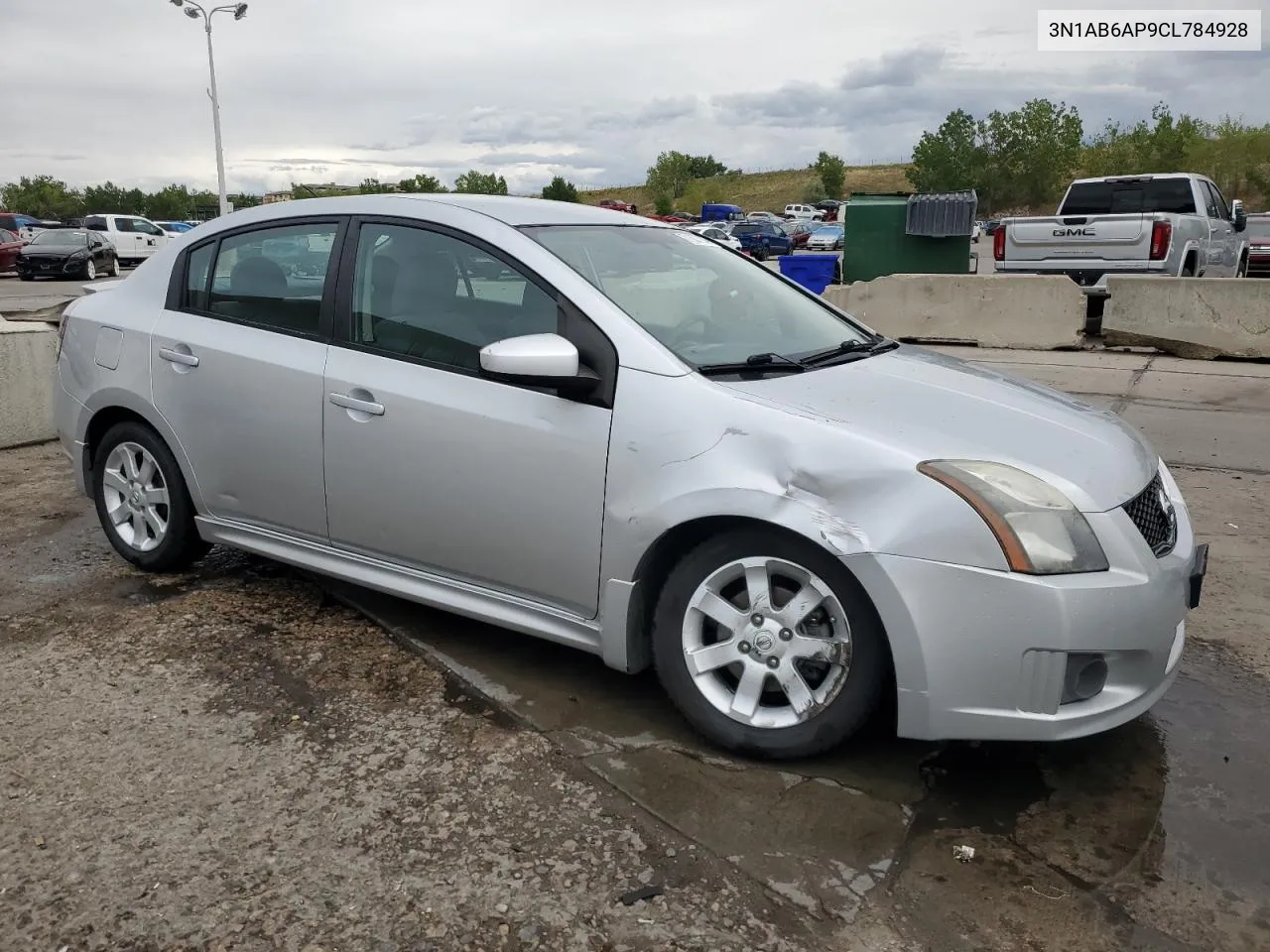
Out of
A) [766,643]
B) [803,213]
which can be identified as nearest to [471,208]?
[766,643]

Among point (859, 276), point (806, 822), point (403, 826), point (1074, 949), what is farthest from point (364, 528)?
point (859, 276)

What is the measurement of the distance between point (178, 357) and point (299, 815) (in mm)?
2197

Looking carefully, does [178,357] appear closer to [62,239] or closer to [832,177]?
[62,239]

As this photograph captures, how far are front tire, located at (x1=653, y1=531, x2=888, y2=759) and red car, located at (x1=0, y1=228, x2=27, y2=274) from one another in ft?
94.0

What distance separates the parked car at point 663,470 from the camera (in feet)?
9.30

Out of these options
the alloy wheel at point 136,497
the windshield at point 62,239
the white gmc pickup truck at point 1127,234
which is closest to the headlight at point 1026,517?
the alloy wheel at point 136,497

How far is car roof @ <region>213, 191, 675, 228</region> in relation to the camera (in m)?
3.88

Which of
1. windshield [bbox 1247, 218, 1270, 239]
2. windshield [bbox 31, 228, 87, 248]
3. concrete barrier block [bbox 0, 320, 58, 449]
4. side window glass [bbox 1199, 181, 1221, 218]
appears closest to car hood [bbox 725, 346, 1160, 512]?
concrete barrier block [bbox 0, 320, 58, 449]

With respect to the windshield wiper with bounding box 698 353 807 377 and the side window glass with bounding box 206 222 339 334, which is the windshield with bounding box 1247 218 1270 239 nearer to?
the windshield wiper with bounding box 698 353 807 377

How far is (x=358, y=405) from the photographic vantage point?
376cm

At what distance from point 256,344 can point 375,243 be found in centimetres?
61

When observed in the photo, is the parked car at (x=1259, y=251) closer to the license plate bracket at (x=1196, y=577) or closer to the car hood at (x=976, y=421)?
the car hood at (x=976, y=421)

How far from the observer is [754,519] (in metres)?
3.02

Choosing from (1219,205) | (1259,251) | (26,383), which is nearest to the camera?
(26,383)
